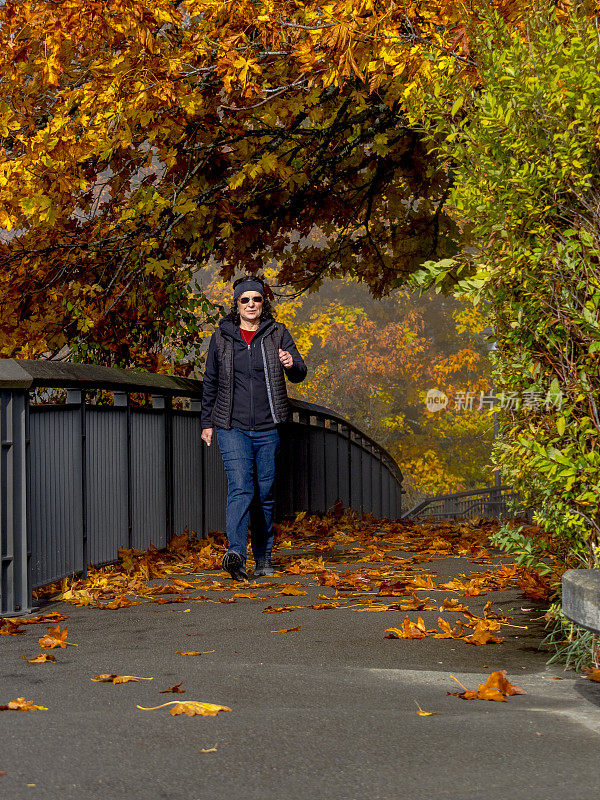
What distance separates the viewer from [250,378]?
792cm

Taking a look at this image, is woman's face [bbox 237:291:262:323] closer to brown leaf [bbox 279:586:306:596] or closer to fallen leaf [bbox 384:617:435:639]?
brown leaf [bbox 279:586:306:596]

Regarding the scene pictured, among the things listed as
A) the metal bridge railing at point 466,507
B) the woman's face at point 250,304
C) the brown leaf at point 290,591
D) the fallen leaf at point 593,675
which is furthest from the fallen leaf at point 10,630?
the metal bridge railing at point 466,507

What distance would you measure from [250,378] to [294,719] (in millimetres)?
4107

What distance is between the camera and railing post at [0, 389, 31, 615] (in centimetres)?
629

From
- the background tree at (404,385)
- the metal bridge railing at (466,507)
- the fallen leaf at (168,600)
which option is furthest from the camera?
the background tree at (404,385)

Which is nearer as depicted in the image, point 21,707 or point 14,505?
point 21,707

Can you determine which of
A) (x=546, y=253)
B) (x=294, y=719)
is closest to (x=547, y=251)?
(x=546, y=253)

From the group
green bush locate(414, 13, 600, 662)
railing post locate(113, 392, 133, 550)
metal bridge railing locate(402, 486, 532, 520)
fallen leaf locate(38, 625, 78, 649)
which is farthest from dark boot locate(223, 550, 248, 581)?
metal bridge railing locate(402, 486, 532, 520)

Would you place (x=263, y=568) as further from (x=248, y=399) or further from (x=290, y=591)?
(x=248, y=399)

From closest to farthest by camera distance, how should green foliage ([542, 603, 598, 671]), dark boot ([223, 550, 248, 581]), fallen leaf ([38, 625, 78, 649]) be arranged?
green foliage ([542, 603, 598, 671]), fallen leaf ([38, 625, 78, 649]), dark boot ([223, 550, 248, 581])

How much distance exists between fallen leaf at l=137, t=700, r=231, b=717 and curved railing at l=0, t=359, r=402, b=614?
2380 millimetres

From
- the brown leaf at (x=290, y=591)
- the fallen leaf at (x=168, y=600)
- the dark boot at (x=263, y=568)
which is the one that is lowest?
the fallen leaf at (x=168, y=600)

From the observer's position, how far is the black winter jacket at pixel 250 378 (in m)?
7.88

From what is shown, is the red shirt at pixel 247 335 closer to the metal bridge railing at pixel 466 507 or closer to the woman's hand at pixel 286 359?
the woman's hand at pixel 286 359
